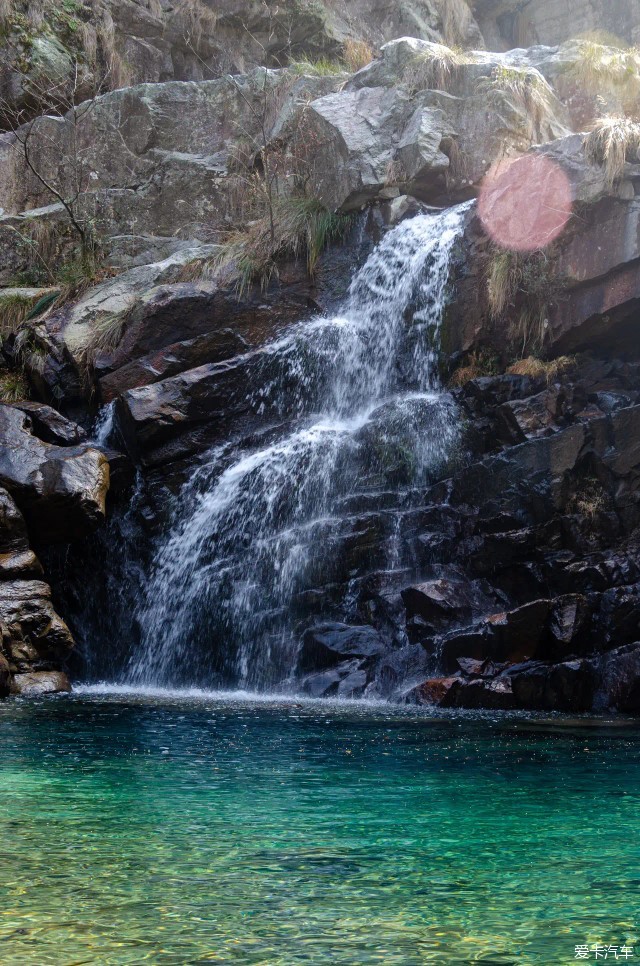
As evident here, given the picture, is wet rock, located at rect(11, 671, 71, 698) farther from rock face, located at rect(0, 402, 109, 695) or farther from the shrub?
the shrub

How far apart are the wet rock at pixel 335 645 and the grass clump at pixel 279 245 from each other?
620 cm

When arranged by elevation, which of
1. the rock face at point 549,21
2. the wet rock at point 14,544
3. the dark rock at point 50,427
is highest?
the rock face at point 549,21

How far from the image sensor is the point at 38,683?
8.60 metres

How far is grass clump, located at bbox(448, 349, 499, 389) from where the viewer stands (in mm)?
11023

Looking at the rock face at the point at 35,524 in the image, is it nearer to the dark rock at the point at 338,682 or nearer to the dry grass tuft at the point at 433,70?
the dark rock at the point at 338,682

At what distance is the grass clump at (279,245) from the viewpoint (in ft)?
44.2

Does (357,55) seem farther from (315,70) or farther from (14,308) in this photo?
(14,308)

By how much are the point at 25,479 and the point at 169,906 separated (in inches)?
340

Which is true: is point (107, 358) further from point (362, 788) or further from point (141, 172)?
point (362, 788)

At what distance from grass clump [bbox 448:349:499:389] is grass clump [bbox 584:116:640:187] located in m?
2.37

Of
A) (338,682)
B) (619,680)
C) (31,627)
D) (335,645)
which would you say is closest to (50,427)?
(31,627)

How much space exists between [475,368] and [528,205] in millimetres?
2080

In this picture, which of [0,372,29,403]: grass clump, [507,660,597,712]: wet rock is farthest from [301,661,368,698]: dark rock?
[0,372,29,403]: grass clump

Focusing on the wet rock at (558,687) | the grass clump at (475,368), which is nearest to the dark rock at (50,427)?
the grass clump at (475,368)
